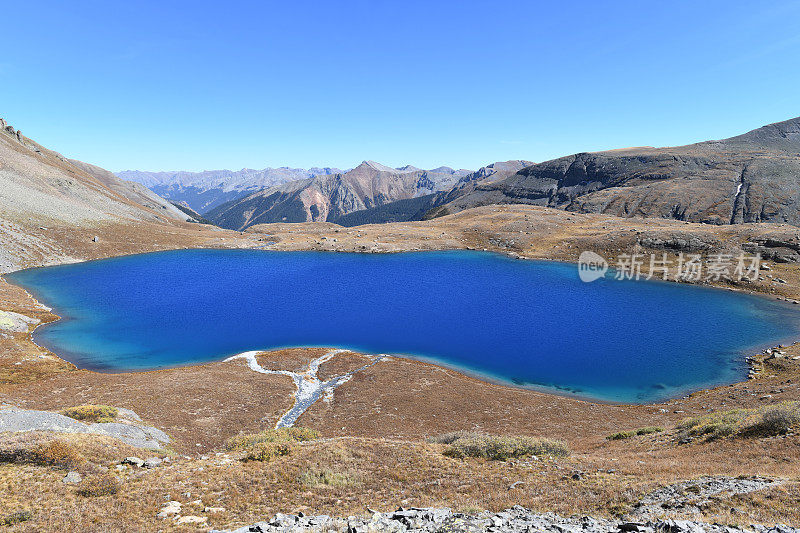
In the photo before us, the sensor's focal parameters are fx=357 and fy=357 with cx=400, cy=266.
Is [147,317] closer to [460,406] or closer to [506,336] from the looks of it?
[460,406]

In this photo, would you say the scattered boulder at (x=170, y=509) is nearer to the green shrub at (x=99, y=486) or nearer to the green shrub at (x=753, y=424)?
the green shrub at (x=99, y=486)

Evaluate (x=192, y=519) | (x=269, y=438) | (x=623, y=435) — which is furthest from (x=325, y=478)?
(x=623, y=435)

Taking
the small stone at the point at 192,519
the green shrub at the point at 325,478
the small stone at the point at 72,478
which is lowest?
the green shrub at the point at 325,478

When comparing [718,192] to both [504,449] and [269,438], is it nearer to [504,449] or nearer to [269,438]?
[504,449]

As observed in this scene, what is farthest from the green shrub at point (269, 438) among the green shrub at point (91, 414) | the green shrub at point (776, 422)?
the green shrub at point (776, 422)

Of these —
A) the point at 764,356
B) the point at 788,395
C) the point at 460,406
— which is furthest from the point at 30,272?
the point at 764,356
